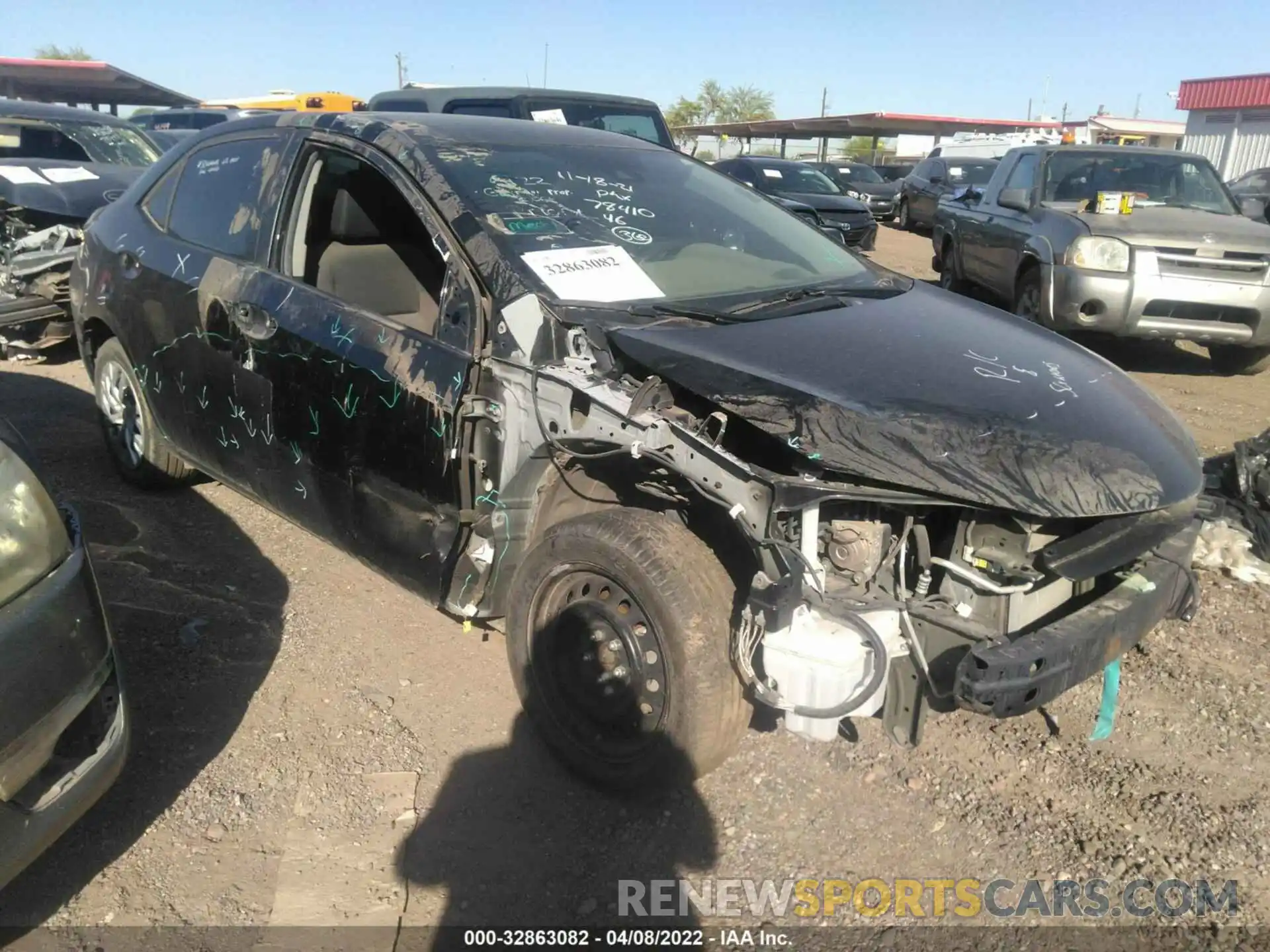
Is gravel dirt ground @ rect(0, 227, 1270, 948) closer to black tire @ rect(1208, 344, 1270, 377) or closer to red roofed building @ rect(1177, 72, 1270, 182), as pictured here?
black tire @ rect(1208, 344, 1270, 377)

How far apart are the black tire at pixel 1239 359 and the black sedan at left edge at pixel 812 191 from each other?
6.23m

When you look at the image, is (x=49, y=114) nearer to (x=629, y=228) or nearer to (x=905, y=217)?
→ (x=629, y=228)

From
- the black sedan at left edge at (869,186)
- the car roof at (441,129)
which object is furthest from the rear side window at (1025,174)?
the black sedan at left edge at (869,186)

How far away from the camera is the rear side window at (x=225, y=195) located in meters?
3.55

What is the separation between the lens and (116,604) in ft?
11.9

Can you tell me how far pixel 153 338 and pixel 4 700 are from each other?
90.6 inches

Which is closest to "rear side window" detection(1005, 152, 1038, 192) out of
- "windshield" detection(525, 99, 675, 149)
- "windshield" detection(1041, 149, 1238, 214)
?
"windshield" detection(1041, 149, 1238, 214)

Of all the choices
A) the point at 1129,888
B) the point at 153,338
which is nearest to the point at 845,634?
the point at 1129,888

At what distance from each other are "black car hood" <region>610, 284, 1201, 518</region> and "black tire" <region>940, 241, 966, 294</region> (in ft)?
24.4

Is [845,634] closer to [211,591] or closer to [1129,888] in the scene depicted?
[1129,888]

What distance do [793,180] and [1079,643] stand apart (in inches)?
533

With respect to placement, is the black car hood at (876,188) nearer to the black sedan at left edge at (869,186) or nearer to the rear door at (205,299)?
the black sedan at left edge at (869,186)

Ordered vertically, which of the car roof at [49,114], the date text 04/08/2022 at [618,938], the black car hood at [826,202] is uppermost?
the car roof at [49,114]

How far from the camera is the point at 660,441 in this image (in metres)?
2.39
